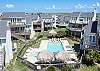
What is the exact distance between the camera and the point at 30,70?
3194 cm

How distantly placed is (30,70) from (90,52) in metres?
8.53

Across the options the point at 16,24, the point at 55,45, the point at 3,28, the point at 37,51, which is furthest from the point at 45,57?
the point at 16,24

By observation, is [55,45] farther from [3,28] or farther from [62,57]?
[3,28]

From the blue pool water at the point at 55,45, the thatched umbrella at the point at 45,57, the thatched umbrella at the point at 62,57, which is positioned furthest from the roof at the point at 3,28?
the blue pool water at the point at 55,45

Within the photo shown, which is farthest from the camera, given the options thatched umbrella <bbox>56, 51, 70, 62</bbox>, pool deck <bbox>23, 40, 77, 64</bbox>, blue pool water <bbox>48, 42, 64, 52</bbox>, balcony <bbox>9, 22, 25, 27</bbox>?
balcony <bbox>9, 22, 25, 27</bbox>

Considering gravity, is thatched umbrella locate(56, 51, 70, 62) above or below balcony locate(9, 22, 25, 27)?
below

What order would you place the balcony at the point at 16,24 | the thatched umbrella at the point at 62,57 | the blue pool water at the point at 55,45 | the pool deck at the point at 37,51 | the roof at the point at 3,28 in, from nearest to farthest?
1. the thatched umbrella at the point at 62,57
2. the roof at the point at 3,28
3. the pool deck at the point at 37,51
4. the blue pool water at the point at 55,45
5. the balcony at the point at 16,24

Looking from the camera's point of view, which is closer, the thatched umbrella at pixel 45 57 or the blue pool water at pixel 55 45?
the thatched umbrella at pixel 45 57

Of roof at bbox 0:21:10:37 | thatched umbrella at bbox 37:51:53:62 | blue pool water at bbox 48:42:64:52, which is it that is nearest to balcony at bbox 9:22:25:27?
blue pool water at bbox 48:42:64:52

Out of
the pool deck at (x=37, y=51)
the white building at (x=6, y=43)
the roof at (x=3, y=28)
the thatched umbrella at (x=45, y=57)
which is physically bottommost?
the pool deck at (x=37, y=51)

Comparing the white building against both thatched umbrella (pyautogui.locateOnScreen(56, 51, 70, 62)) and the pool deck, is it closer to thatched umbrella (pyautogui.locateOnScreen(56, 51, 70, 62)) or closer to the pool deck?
the pool deck

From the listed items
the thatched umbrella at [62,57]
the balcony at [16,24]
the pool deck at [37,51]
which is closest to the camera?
the thatched umbrella at [62,57]

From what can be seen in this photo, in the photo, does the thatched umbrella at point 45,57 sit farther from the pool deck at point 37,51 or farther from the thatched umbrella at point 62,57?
the pool deck at point 37,51

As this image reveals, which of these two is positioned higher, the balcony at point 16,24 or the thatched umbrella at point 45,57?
the balcony at point 16,24
